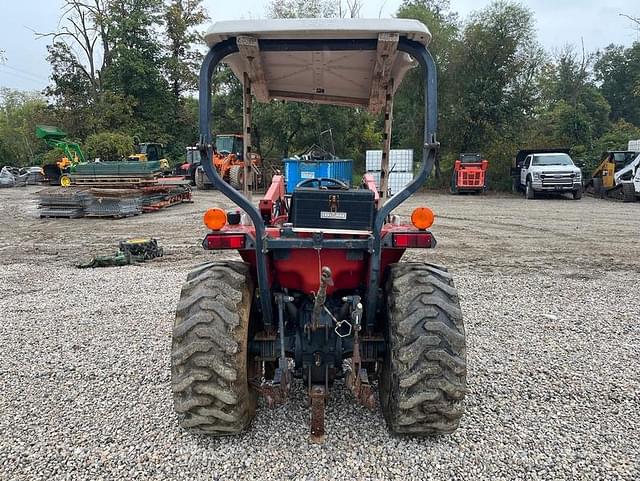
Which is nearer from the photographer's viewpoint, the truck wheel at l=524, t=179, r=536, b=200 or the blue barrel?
the blue barrel

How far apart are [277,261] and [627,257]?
8004mm

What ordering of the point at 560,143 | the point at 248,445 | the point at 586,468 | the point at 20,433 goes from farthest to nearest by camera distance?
1. the point at 560,143
2. the point at 20,433
3. the point at 248,445
4. the point at 586,468

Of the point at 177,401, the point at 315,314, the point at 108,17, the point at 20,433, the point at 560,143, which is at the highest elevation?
the point at 108,17

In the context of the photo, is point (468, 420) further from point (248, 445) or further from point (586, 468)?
point (248, 445)

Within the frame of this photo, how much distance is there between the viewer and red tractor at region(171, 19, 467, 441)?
2.69 metres

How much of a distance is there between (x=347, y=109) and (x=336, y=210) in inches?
712

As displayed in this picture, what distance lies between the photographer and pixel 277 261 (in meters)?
2.97

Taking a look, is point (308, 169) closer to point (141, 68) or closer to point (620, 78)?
point (141, 68)

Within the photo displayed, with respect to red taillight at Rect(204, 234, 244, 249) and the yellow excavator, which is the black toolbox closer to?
red taillight at Rect(204, 234, 244, 249)

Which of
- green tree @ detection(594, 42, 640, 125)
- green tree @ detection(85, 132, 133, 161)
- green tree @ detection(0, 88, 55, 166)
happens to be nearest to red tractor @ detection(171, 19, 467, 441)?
green tree @ detection(85, 132, 133, 161)

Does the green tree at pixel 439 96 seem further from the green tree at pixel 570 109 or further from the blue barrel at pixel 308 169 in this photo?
the blue barrel at pixel 308 169

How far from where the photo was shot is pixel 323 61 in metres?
3.24

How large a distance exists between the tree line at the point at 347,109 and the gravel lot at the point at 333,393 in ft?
39.8

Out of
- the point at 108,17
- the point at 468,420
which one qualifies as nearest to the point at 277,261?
the point at 468,420
